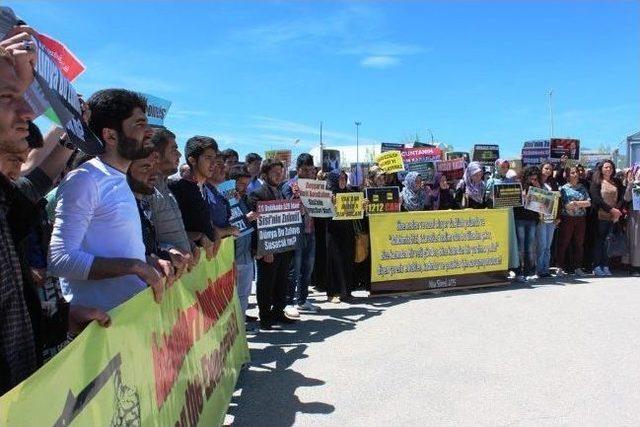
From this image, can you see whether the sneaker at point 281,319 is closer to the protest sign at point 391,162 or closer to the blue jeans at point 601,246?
the protest sign at point 391,162

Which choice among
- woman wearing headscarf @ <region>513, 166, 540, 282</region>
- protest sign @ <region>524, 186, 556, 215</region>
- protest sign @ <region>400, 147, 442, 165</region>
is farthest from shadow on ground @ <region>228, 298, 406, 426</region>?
protest sign @ <region>400, 147, 442, 165</region>

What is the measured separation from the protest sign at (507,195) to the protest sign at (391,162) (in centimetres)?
179

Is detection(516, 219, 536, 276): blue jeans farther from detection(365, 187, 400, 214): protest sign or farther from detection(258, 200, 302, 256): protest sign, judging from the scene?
detection(258, 200, 302, 256): protest sign

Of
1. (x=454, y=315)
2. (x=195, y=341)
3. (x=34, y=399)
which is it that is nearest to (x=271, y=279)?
(x=454, y=315)

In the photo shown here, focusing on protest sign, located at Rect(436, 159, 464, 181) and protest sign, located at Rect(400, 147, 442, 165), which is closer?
protest sign, located at Rect(436, 159, 464, 181)

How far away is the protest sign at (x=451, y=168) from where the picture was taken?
39.1ft

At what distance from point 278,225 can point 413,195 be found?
12.4 ft

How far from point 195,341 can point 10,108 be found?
191cm

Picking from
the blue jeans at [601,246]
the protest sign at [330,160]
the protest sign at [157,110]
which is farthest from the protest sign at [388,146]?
the protest sign at [157,110]

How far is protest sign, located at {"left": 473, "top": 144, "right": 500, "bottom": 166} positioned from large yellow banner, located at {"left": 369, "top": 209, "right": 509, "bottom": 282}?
4.86 metres

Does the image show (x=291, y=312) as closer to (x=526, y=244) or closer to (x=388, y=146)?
(x=526, y=244)

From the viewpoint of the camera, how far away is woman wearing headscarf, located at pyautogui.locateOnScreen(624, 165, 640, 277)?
11062 mm

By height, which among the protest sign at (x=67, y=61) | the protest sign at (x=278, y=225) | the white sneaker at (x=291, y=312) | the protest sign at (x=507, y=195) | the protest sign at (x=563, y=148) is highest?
A: the protest sign at (x=563, y=148)

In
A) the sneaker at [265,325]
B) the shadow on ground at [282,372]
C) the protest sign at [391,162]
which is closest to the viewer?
the shadow on ground at [282,372]
